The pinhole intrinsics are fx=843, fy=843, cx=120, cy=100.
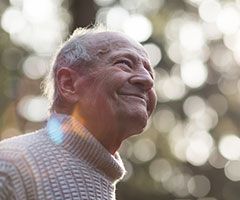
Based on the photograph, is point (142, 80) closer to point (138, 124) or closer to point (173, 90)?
point (138, 124)

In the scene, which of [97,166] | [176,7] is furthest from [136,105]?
[176,7]

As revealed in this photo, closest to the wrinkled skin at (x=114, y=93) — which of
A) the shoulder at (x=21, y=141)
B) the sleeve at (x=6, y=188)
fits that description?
the shoulder at (x=21, y=141)

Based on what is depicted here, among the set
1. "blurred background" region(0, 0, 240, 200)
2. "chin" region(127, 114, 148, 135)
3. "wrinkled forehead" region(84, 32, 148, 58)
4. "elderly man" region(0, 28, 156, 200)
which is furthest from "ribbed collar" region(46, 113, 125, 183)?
"blurred background" region(0, 0, 240, 200)

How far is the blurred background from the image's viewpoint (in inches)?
413

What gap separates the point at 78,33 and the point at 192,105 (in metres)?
11.2

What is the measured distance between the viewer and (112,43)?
2332 mm

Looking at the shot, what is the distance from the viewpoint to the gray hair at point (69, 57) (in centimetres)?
232

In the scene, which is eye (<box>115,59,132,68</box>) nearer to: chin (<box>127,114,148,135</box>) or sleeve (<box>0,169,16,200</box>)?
chin (<box>127,114,148,135</box>)

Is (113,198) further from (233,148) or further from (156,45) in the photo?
(233,148)

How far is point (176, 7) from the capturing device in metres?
12.9

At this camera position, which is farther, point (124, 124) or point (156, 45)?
point (156, 45)

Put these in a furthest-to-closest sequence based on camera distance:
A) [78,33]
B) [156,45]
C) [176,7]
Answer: [176,7] → [156,45] → [78,33]

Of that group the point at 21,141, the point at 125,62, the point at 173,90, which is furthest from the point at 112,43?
the point at 173,90

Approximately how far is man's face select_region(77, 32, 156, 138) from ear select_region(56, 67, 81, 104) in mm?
24
